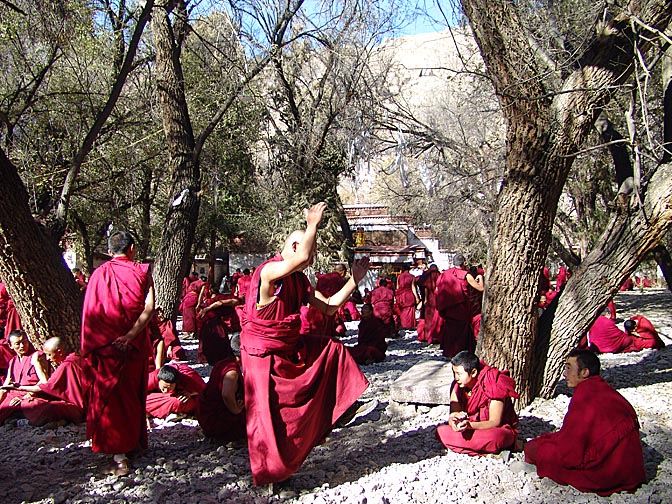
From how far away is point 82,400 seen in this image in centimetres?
533

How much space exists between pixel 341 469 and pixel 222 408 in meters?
1.04

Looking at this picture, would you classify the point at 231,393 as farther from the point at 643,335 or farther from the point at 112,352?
the point at 643,335

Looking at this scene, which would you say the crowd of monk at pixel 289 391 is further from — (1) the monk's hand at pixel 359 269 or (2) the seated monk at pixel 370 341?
(2) the seated monk at pixel 370 341

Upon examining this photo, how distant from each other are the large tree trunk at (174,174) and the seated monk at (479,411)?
590 centimetres

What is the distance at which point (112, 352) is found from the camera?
3.95 metres

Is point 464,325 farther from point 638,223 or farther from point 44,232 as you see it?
point 44,232

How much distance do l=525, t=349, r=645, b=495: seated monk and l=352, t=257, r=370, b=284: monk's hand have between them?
4.95ft

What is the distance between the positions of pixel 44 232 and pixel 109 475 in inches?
111

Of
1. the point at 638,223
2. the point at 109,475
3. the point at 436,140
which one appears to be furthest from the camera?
the point at 436,140

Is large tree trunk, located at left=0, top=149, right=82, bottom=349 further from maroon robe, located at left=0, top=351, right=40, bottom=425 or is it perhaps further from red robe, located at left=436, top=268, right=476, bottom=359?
red robe, located at left=436, top=268, right=476, bottom=359

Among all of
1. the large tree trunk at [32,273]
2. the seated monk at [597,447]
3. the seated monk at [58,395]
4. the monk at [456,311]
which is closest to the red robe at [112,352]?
the seated monk at [58,395]

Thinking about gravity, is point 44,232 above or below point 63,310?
above

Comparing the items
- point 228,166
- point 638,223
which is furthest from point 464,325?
point 228,166

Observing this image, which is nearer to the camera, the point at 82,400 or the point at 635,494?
the point at 635,494
